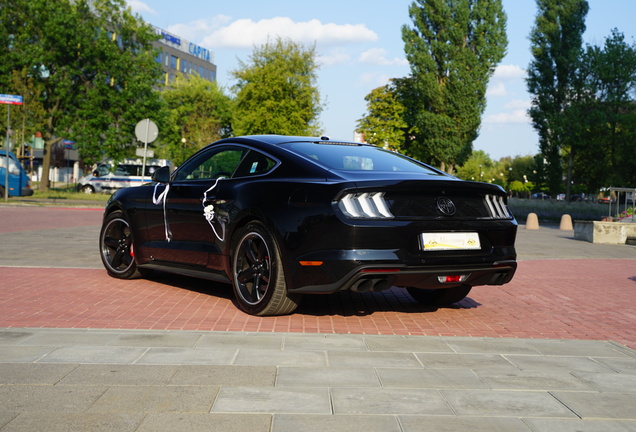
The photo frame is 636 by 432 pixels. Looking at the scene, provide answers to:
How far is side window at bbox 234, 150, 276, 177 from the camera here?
6477 millimetres

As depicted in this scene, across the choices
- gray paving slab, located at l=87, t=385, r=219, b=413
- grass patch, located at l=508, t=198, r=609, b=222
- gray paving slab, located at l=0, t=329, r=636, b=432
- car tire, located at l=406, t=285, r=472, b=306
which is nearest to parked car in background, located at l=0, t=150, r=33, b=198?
grass patch, located at l=508, t=198, r=609, b=222

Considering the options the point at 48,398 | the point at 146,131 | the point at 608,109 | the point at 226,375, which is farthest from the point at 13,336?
the point at 608,109

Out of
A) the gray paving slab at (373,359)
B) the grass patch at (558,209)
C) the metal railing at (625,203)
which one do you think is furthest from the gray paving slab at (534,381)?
the grass patch at (558,209)

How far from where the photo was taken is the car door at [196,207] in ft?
22.6

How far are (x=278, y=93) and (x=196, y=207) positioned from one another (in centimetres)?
4092

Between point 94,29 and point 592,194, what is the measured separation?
3428 cm

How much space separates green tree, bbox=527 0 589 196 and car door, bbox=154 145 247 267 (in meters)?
50.1

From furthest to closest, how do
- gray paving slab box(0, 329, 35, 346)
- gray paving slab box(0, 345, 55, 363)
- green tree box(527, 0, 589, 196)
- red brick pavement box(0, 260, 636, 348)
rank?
green tree box(527, 0, 589, 196), red brick pavement box(0, 260, 636, 348), gray paving slab box(0, 329, 35, 346), gray paving slab box(0, 345, 55, 363)

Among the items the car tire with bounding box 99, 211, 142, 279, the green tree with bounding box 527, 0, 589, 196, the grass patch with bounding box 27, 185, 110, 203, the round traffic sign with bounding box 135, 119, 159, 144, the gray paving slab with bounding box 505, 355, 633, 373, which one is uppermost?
the green tree with bounding box 527, 0, 589, 196

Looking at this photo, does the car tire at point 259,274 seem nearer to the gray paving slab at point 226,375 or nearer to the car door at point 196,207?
the car door at point 196,207

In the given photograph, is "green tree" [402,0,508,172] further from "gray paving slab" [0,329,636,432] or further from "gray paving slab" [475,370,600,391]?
"gray paving slab" [475,370,600,391]

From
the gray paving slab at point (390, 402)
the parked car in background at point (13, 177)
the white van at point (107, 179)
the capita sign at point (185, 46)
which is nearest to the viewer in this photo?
the gray paving slab at point (390, 402)

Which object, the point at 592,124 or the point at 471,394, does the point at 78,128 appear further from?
the point at 471,394

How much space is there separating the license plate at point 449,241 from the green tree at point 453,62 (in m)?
53.2
